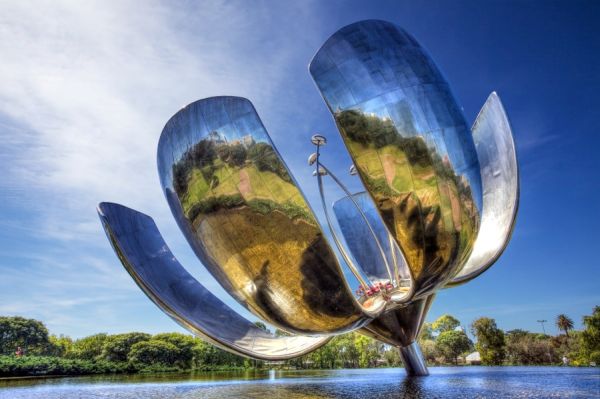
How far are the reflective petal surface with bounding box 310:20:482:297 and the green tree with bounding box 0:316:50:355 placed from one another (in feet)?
214

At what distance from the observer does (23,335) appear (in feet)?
186

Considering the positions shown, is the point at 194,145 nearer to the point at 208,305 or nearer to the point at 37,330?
the point at 208,305

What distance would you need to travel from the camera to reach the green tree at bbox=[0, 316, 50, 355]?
5531cm

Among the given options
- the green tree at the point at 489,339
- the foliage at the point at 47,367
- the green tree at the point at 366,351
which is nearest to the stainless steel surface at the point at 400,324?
the foliage at the point at 47,367

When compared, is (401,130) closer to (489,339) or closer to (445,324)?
(489,339)

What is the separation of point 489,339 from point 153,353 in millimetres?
32306

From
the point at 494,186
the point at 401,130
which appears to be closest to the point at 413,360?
the point at 494,186

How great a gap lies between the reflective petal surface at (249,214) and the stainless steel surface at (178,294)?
5.73 ft

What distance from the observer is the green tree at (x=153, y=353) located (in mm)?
40097

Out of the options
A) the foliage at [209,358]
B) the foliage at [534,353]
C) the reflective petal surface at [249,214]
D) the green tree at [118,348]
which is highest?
the reflective petal surface at [249,214]

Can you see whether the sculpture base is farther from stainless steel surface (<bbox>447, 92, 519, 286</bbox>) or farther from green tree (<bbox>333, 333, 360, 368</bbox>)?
green tree (<bbox>333, 333, 360, 368</bbox>)

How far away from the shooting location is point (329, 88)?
19.7 feet

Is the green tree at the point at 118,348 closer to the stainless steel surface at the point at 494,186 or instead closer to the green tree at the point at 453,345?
the green tree at the point at 453,345

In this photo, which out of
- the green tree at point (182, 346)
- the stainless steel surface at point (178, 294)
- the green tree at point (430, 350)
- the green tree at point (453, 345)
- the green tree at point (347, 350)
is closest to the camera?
the stainless steel surface at point (178, 294)
